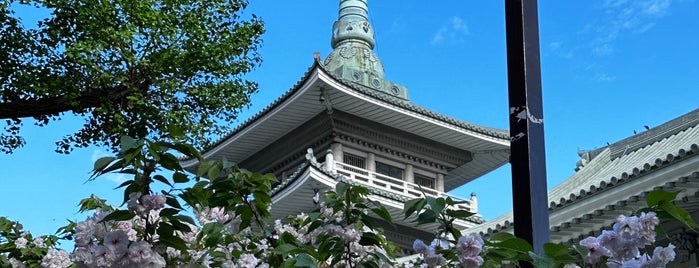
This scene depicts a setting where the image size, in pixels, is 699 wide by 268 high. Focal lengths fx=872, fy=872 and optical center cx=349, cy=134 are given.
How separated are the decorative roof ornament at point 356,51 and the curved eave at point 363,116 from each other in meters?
2.70

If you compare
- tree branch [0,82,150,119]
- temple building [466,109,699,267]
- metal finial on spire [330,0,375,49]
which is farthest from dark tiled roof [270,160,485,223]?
tree branch [0,82,150,119]

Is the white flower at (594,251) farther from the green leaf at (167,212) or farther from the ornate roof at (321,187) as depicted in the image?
the ornate roof at (321,187)

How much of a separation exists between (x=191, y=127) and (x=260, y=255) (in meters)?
7.17

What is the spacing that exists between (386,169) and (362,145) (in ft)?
3.14

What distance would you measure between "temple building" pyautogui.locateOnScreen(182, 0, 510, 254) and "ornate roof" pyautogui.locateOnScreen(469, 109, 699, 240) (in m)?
7.86

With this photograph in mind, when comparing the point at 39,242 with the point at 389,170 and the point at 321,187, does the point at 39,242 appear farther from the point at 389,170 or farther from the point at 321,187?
the point at 389,170

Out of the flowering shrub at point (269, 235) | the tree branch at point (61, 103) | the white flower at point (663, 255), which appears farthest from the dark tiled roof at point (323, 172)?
the white flower at point (663, 255)

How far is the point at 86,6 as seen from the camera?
10.3 meters

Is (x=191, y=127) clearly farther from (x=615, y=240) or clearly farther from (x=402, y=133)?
(x=402, y=133)

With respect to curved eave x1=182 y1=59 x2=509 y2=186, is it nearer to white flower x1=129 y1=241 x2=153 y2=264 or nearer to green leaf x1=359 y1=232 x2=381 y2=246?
green leaf x1=359 y1=232 x2=381 y2=246

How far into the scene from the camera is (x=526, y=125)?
2773 mm

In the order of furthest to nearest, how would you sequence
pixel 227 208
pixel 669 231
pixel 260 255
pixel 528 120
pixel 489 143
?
1. pixel 489 143
2. pixel 669 231
3. pixel 260 255
4. pixel 227 208
5. pixel 528 120

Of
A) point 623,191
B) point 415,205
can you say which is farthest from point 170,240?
point 623,191

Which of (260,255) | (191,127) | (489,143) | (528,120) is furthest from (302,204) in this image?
(528,120)
